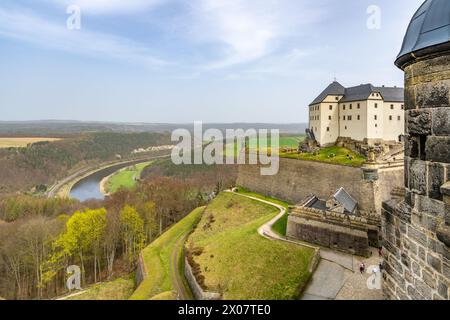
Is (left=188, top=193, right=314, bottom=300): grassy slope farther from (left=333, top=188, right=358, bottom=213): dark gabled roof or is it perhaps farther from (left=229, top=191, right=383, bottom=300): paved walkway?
(left=333, top=188, right=358, bottom=213): dark gabled roof

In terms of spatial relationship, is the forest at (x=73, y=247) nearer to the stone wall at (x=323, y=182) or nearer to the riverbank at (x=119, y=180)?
the stone wall at (x=323, y=182)

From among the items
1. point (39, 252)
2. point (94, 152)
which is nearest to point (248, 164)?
point (39, 252)

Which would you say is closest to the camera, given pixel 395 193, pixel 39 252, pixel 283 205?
pixel 395 193

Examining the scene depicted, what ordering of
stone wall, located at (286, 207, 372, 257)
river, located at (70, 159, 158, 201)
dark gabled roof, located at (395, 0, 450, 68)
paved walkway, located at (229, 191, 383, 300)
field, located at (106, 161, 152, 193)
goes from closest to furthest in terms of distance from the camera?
1. dark gabled roof, located at (395, 0, 450, 68)
2. paved walkway, located at (229, 191, 383, 300)
3. stone wall, located at (286, 207, 372, 257)
4. river, located at (70, 159, 158, 201)
5. field, located at (106, 161, 152, 193)

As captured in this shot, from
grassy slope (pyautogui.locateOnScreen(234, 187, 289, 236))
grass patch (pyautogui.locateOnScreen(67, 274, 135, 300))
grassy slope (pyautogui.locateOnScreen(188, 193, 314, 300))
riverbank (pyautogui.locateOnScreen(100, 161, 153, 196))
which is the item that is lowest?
grass patch (pyautogui.locateOnScreen(67, 274, 135, 300))

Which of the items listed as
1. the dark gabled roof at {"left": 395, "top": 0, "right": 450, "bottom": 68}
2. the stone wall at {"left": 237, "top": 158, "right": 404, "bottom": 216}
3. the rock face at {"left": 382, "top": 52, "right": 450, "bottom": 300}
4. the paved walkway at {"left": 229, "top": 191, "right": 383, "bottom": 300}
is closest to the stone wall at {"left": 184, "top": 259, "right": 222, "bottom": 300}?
the paved walkway at {"left": 229, "top": 191, "right": 383, "bottom": 300}

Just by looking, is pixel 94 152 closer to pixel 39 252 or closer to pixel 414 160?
pixel 39 252
